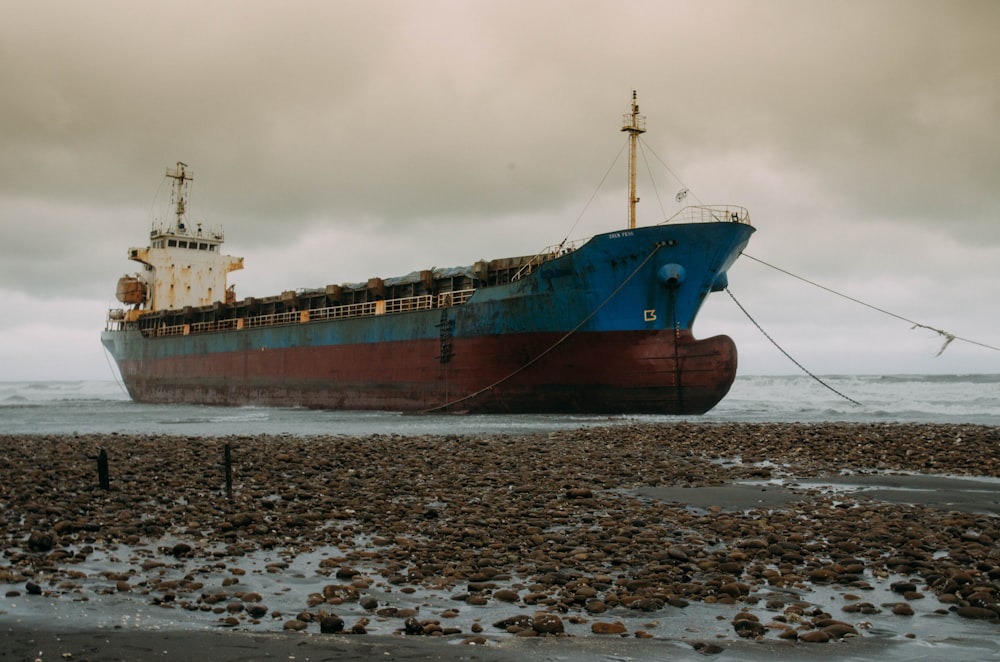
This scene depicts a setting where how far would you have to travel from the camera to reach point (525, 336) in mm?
24281

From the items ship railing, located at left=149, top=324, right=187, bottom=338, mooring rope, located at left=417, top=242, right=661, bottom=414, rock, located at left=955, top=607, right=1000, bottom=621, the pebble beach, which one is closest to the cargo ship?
mooring rope, located at left=417, top=242, right=661, bottom=414

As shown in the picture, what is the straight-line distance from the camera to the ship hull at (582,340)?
891 inches

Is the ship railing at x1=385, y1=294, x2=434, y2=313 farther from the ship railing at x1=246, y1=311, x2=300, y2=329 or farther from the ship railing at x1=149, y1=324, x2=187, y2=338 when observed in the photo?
the ship railing at x1=149, y1=324, x2=187, y2=338

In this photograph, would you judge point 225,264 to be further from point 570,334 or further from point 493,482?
point 493,482

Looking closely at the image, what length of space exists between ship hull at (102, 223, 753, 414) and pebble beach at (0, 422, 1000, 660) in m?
10.3

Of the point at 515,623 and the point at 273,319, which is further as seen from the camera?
the point at 273,319

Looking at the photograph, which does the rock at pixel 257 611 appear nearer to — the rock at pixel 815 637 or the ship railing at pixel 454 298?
the rock at pixel 815 637

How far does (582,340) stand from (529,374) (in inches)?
86.3

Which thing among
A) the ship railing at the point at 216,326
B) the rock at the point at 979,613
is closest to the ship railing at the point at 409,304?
the ship railing at the point at 216,326

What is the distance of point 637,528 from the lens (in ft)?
24.7

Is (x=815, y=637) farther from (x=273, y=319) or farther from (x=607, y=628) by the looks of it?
(x=273, y=319)

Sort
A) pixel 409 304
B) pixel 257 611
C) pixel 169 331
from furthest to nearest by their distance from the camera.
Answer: pixel 169 331
pixel 409 304
pixel 257 611

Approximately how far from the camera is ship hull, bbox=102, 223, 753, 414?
22641mm

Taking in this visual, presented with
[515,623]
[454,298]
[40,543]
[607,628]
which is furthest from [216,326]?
[607,628]
